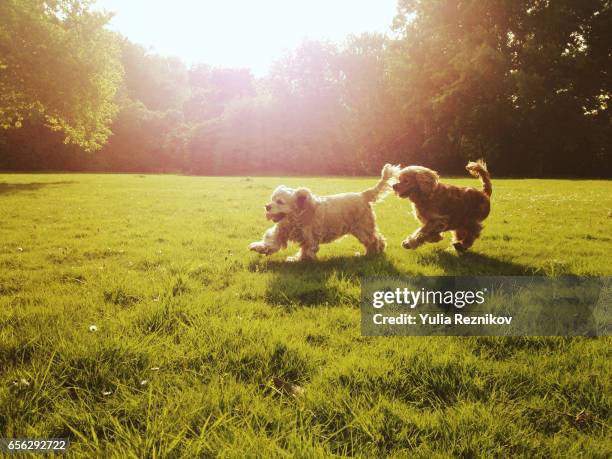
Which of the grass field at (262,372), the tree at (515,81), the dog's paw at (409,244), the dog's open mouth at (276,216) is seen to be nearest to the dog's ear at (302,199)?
the dog's open mouth at (276,216)

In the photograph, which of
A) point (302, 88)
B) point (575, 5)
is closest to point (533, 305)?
point (575, 5)

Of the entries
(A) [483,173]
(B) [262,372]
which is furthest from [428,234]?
(B) [262,372]

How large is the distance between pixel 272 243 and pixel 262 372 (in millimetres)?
3785

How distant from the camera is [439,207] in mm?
7609

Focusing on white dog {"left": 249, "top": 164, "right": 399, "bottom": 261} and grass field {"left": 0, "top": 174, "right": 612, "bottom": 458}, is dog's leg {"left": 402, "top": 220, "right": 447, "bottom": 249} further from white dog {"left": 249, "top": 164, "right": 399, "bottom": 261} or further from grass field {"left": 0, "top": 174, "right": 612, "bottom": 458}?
→ grass field {"left": 0, "top": 174, "right": 612, "bottom": 458}

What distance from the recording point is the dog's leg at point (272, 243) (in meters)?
6.90

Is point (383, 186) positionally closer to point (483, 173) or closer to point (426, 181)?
point (426, 181)

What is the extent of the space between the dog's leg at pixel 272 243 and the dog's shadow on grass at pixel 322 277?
22cm

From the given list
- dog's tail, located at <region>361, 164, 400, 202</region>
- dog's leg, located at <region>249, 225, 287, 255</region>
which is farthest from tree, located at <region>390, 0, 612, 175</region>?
dog's leg, located at <region>249, 225, 287, 255</region>

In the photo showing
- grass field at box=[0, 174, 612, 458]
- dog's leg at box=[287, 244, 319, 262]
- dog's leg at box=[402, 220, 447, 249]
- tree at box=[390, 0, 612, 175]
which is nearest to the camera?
grass field at box=[0, 174, 612, 458]

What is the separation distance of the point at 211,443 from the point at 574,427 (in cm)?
242

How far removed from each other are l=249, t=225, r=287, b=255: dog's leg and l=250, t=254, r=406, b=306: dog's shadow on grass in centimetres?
22

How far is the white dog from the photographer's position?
6906 millimetres

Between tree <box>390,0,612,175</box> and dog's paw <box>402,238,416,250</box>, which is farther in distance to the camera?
tree <box>390,0,612,175</box>
